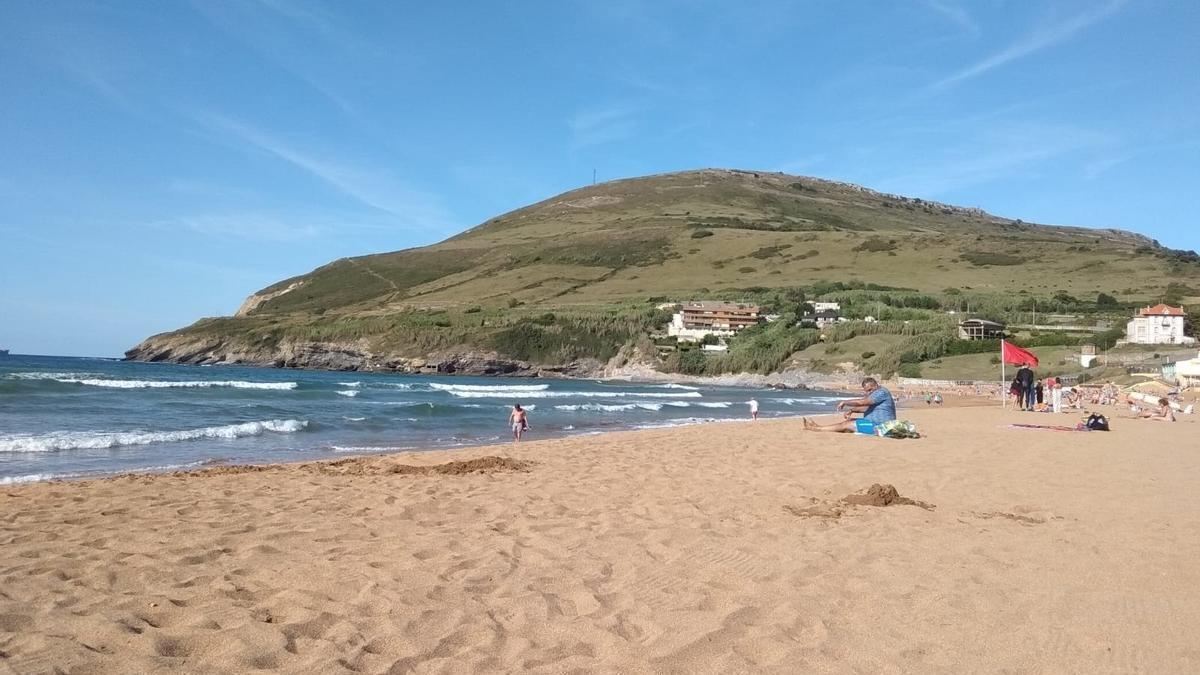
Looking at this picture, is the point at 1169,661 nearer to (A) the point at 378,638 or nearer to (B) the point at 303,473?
(A) the point at 378,638

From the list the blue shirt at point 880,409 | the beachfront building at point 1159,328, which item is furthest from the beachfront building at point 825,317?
the blue shirt at point 880,409

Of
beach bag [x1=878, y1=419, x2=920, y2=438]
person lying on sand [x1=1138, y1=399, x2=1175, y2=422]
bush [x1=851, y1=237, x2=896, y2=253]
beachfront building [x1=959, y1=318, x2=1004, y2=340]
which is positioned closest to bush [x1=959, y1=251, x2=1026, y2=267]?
bush [x1=851, y1=237, x2=896, y2=253]

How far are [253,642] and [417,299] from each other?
12024 centimetres

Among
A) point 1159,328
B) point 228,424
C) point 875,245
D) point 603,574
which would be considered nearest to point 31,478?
point 228,424

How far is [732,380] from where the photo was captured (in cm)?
7294

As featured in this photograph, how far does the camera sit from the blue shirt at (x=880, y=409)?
1561 cm

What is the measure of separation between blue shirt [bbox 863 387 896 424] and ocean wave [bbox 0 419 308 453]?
13752mm

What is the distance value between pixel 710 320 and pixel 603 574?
83338 mm

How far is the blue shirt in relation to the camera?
15.6 meters

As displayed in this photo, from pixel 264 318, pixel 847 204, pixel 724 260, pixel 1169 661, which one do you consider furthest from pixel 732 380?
pixel 847 204

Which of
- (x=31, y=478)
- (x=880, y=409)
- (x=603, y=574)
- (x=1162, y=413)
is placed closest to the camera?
(x=603, y=574)

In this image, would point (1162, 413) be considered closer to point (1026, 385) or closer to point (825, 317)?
point (1026, 385)

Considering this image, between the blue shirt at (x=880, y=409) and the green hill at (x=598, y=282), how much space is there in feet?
198

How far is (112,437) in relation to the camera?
15523 millimetres
